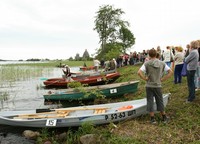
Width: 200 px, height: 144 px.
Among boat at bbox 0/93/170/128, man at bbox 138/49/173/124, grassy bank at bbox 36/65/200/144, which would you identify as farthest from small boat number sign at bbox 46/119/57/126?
man at bbox 138/49/173/124

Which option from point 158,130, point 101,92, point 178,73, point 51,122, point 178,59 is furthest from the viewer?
point 101,92

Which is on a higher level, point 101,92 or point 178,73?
point 178,73

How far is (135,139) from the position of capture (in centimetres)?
619

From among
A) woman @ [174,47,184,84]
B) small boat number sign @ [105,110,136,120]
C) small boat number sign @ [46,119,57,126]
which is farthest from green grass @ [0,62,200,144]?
woman @ [174,47,184,84]

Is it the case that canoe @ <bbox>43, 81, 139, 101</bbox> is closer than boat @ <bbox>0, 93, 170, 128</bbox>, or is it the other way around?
boat @ <bbox>0, 93, 170, 128</bbox>

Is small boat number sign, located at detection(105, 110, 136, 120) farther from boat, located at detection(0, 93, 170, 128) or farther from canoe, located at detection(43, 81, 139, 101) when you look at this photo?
canoe, located at detection(43, 81, 139, 101)

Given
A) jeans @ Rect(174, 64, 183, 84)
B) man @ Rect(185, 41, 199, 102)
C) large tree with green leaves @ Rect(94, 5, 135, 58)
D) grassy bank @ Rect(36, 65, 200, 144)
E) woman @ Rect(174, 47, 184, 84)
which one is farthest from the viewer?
large tree with green leaves @ Rect(94, 5, 135, 58)

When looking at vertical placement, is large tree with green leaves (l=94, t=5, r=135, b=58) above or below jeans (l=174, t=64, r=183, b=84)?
above

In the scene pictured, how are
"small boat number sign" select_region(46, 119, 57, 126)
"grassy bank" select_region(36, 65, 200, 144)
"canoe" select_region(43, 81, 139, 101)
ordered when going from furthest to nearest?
"canoe" select_region(43, 81, 139, 101) → "small boat number sign" select_region(46, 119, 57, 126) → "grassy bank" select_region(36, 65, 200, 144)

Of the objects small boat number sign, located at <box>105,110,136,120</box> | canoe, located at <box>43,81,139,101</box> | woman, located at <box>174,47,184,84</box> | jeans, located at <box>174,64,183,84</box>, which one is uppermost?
woman, located at <box>174,47,184,84</box>

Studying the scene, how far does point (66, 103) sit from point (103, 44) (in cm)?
3351

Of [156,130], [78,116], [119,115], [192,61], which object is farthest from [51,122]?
[192,61]

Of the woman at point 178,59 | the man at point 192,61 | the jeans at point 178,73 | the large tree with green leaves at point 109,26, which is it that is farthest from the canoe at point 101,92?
the large tree with green leaves at point 109,26

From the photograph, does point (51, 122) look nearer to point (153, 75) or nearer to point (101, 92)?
point (153, 75)
